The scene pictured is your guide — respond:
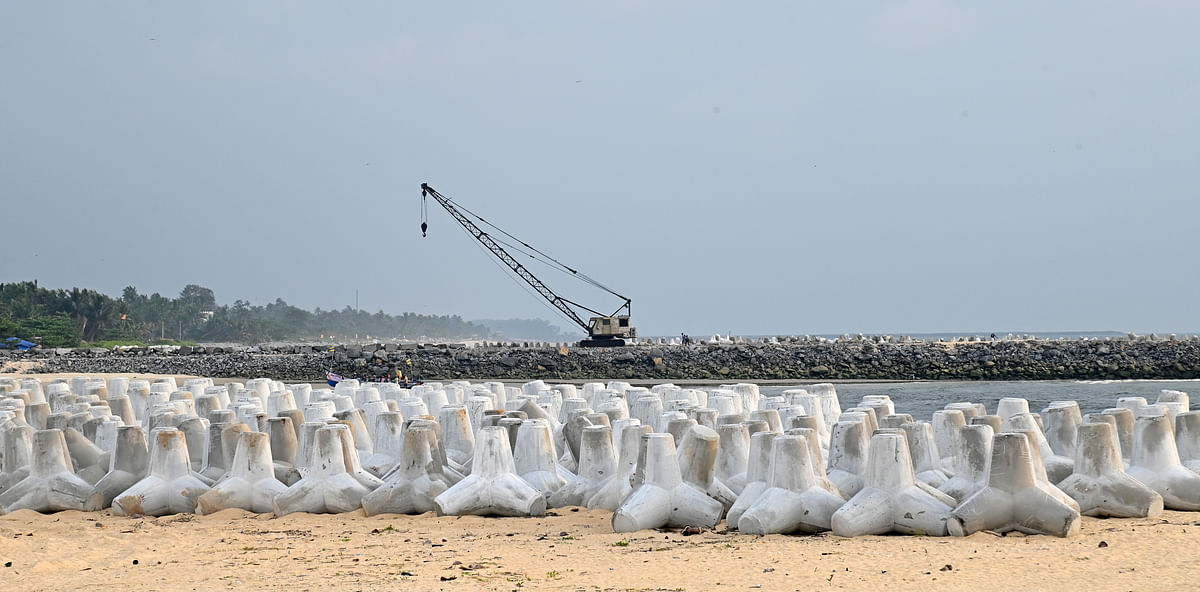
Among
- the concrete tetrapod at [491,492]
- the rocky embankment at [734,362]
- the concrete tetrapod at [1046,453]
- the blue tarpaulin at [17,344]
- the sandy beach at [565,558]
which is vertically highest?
the blue tarpaulin at [17,344]

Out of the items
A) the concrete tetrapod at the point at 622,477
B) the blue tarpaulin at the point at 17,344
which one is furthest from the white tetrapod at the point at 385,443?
the blue tarpaulin at the point at 17,344

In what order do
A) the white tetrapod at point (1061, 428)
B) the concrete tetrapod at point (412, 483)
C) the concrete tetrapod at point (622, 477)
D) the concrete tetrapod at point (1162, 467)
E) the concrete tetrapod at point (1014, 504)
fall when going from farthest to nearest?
the white tetrapod at point (1061, 428) < the concrete tetrapod at point (412, 483) < the concrete tetrapod at point (622, 477) < the concrete tetrapod at point (1162, 467) < the concrete tetrapod at point (1014, 504)

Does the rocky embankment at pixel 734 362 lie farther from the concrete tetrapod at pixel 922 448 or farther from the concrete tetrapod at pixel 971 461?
the concrete tetrapod at pixel 971 461

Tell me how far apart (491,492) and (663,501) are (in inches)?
73.7

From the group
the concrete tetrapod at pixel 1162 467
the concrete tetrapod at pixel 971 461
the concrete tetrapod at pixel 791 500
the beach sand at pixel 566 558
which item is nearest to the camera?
the beach sand at pixel 566 558

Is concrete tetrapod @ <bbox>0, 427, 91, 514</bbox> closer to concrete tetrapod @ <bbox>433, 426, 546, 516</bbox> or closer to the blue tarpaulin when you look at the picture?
concrete tetrapod @ <bbox>433, 426, 546, 516</bbox>

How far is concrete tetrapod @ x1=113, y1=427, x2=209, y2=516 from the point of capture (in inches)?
460

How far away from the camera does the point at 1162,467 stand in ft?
34.1

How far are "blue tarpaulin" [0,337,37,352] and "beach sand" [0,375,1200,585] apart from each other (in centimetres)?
6807

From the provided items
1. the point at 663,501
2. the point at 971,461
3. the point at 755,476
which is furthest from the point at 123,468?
the point at 971,461

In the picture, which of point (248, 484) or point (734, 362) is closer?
point (248, 484)

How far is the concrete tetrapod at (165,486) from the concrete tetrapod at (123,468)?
170 millimetres

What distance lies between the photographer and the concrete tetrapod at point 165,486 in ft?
38.3

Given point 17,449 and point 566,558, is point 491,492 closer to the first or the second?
point 566,558
